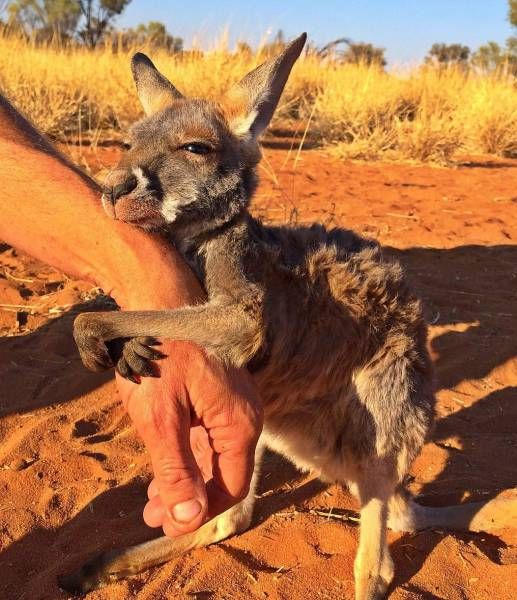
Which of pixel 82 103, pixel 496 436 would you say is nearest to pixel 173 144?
pixel 496 436

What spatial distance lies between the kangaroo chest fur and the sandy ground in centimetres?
42

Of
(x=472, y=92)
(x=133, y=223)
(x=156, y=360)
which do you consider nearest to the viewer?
(x=156, y=360)

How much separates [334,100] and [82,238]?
12.0 meters

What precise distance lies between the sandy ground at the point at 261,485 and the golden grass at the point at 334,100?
6.60 metres

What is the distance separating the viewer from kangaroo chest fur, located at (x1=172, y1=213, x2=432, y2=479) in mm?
2766

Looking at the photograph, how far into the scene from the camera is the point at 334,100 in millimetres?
13742

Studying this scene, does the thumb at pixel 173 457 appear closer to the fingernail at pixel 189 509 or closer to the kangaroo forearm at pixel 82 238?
the fingernail at pixel 189 509

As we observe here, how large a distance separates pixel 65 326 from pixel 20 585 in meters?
2.36

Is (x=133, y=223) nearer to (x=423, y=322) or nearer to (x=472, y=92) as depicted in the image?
(x=423, y=322)

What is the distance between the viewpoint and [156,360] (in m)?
2.26

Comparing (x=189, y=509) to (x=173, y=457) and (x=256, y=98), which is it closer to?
(x=173, y=457)

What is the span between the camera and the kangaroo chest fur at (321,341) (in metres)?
2.77

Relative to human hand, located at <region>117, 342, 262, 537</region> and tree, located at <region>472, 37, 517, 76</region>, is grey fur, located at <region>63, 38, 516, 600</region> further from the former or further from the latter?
tree, located at <region>472, 37, 517, 76</region>

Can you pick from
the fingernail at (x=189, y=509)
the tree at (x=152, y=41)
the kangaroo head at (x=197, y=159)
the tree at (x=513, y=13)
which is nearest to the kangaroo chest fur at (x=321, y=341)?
the kangaroo head at (x=197, y=159)
